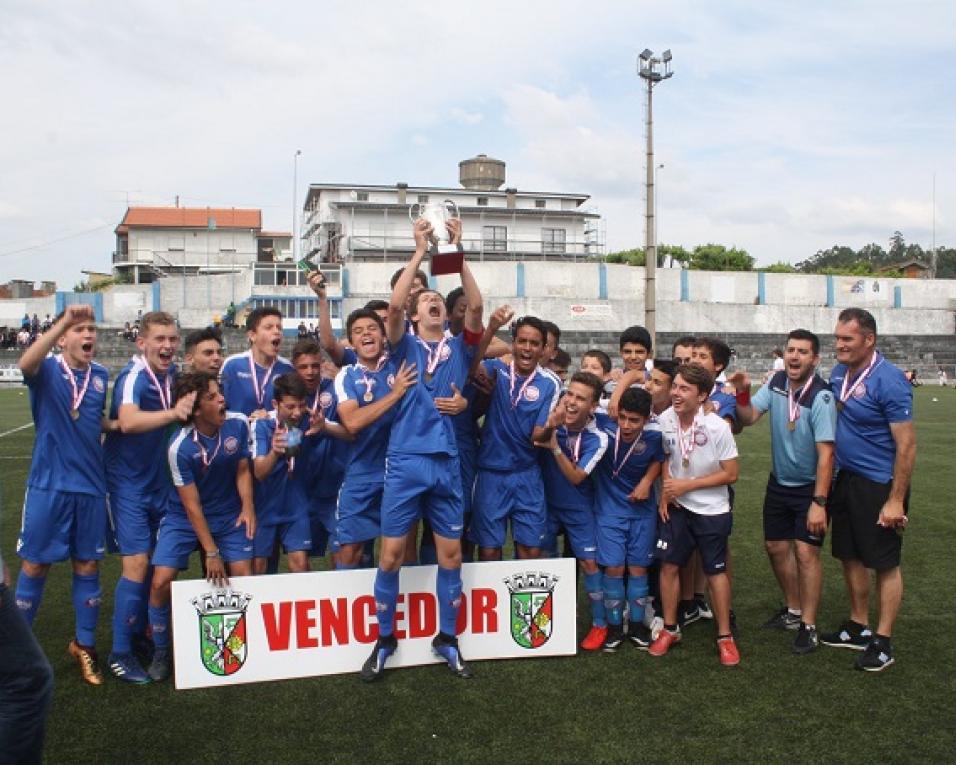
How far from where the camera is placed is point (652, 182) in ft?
92.1

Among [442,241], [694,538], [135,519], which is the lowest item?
[694,538]

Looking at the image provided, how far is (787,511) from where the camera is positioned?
575cm

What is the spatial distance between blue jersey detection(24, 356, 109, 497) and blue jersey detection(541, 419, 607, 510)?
273 cm

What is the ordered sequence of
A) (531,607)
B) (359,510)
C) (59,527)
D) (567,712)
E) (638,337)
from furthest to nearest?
1. (638,337)
2. (531,607)
3. (359,510)
4. (59,527)
5. (567,712)

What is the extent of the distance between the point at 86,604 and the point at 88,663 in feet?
1.07

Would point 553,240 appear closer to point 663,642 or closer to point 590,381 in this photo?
point 590,381

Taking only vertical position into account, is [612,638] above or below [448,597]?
below

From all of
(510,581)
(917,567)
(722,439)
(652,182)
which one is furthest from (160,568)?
(652,182)

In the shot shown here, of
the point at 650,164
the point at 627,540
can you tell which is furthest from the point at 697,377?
the point at 650,164

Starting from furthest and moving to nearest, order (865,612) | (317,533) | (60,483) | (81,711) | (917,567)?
(917,567)
(317,533)
(865,612)
(60,483)
(81,711)

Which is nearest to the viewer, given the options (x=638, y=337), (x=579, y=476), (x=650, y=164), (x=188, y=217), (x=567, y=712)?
(x=567, y=712)

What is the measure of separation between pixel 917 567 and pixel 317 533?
505 cm

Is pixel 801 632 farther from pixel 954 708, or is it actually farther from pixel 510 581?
pixel 510 581

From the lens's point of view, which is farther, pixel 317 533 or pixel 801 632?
pixel 317 533
